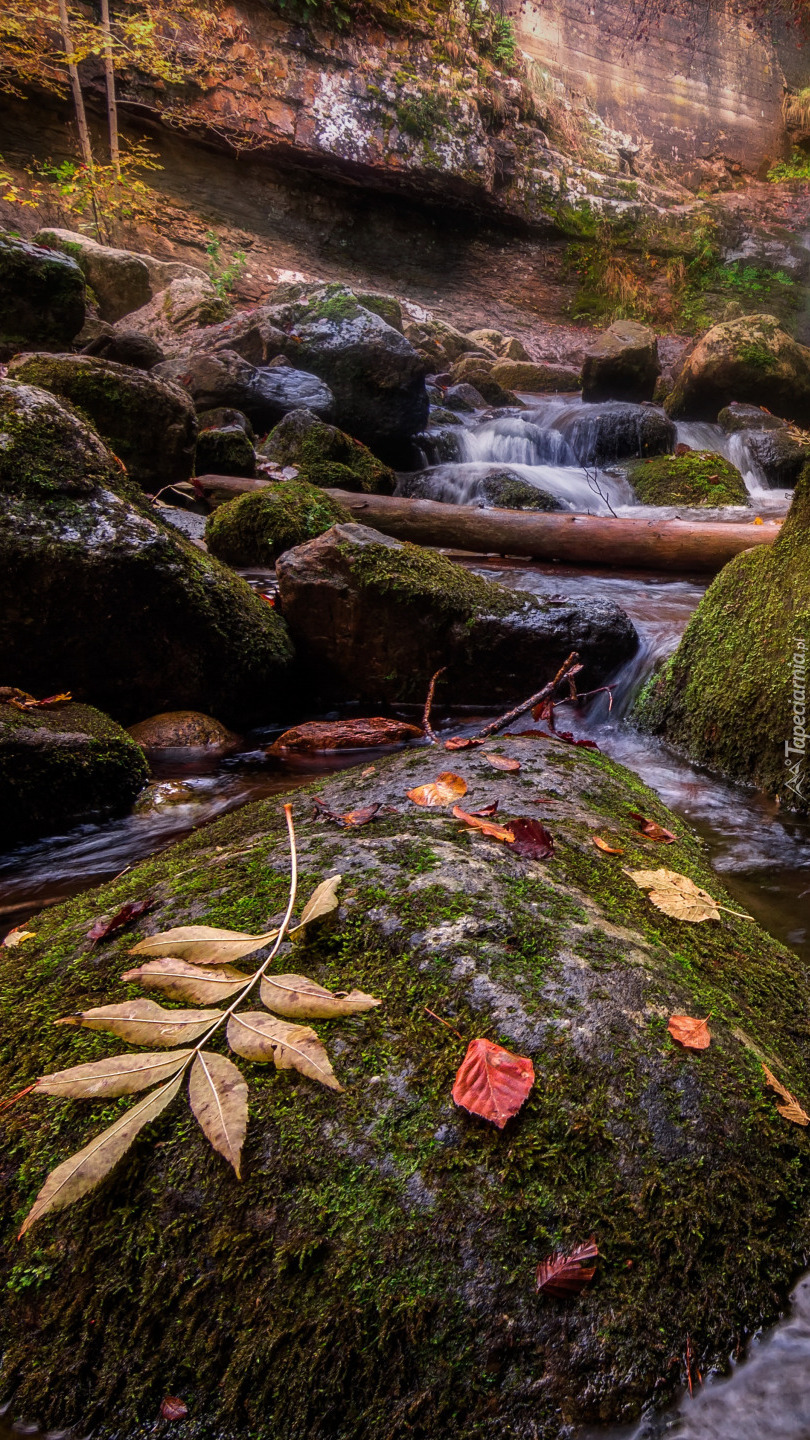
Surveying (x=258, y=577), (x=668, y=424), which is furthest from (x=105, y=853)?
(x=668, y=424)

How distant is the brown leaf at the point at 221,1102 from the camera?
969 mm

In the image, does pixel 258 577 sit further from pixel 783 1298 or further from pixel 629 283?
pixel 629 283

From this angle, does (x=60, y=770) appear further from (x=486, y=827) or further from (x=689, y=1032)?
(x=689, y=1032)

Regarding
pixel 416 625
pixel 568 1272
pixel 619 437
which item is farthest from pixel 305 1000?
pixel 619 437

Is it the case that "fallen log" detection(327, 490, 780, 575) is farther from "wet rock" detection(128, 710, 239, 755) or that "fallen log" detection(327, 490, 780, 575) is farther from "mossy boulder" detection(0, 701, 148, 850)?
"mossy boulder" detection(0, 701, 148, 850)

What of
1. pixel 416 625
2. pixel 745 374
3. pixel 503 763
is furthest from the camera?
pixel 745 374

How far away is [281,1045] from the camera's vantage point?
110 centimetres

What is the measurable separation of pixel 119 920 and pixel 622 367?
16.4 m

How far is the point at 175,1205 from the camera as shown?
0.96 meters

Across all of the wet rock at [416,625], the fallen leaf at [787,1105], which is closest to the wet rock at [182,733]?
the wet rock at [416,625]

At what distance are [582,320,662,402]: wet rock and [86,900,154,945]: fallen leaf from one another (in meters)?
16.2

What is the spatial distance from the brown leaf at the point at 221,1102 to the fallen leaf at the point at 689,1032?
0.74m

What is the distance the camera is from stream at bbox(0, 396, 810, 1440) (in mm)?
932

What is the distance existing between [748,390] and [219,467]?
39.0 ft
